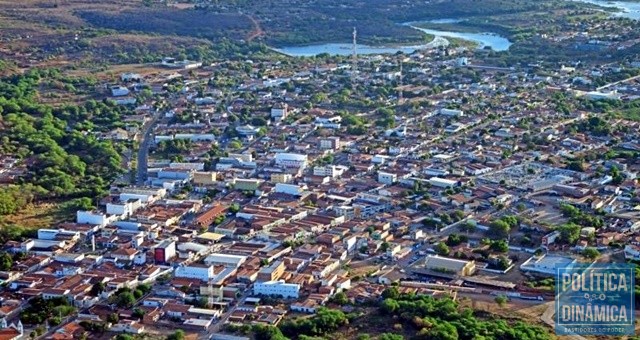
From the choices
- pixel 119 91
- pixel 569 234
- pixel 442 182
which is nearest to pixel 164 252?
pixel 442 182

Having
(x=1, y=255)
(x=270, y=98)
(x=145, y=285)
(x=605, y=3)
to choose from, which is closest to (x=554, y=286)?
(x=145, y=285)

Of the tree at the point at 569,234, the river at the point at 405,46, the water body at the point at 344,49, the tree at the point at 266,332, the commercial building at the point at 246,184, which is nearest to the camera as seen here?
the tree at the point at 266,332

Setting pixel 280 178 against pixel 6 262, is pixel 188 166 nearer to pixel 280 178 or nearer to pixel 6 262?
pixel 280 178

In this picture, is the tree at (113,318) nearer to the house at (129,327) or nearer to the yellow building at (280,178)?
the house at (129,327)

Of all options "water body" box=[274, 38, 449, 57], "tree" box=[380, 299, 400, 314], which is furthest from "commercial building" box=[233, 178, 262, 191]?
"water body" box=[274, 38, 449, 57]

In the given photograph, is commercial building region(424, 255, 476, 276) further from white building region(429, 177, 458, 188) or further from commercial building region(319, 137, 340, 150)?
commercial building region(319, 137, 340, 150)

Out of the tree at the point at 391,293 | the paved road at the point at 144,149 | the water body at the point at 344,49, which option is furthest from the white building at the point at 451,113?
the water body at the point at 344,49
